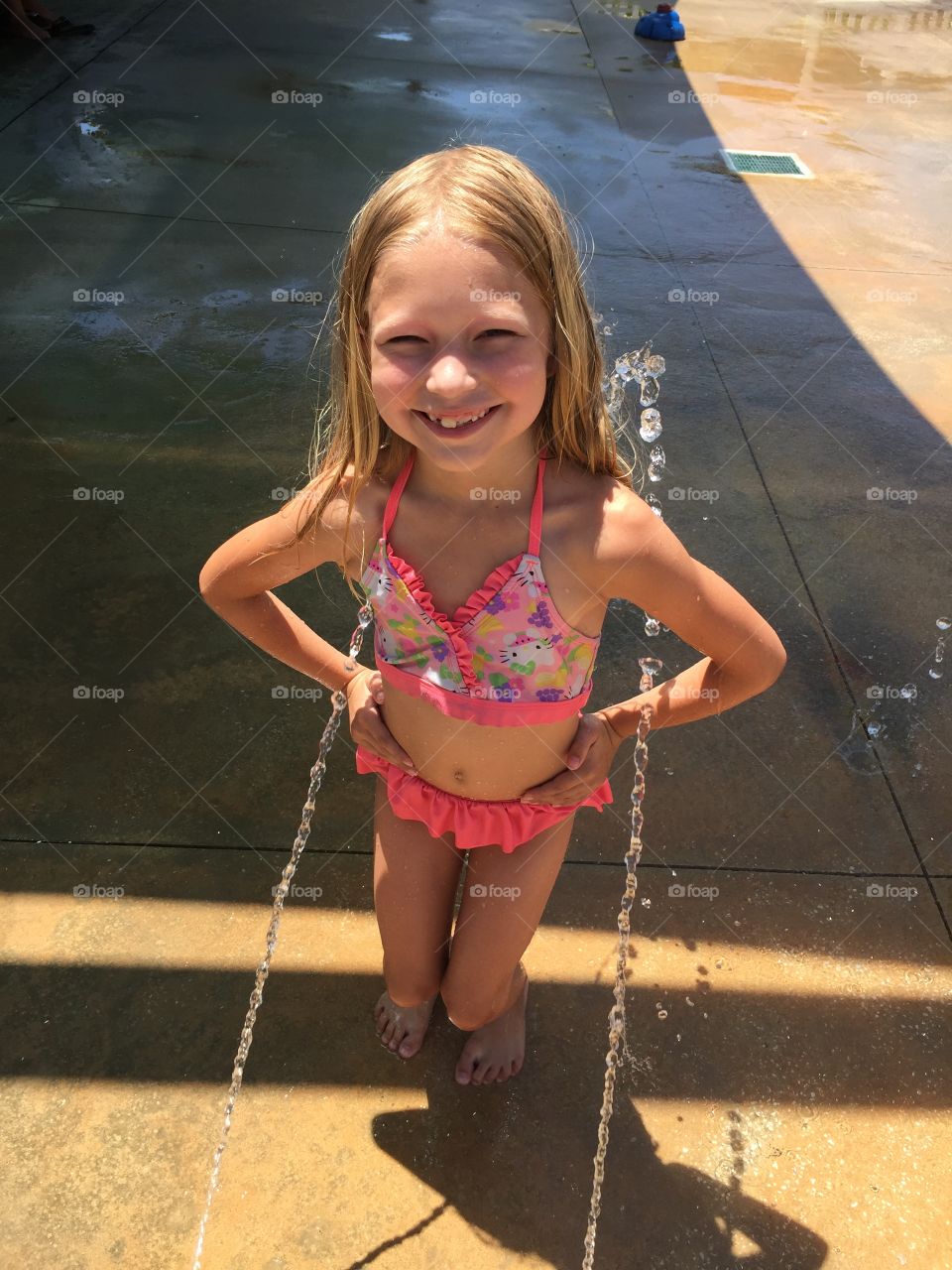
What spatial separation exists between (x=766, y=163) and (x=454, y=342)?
5.94m

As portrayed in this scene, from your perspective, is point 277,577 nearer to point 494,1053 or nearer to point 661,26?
point 494,1053

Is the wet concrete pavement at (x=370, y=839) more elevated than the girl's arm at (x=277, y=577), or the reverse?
the girl's arm at (x=277, y=577)

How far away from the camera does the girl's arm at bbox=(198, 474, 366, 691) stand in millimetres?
1865

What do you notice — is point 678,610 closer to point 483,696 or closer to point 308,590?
point 483,696

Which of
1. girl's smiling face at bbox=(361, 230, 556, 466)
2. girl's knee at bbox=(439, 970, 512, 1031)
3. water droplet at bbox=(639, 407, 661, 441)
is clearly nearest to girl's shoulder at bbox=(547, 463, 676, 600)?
girl's smiling face at bbox=(361, 230, 556, 466)

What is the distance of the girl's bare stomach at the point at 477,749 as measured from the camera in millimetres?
1869

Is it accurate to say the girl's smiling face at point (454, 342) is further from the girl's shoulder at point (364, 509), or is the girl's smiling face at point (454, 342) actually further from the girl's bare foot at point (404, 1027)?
the girl's bare foot at point (404, 1027)

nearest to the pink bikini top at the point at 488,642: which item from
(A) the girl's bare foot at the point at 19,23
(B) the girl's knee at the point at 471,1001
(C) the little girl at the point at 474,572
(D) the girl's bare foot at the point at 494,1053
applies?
(C) the little girl at the point at 474,572

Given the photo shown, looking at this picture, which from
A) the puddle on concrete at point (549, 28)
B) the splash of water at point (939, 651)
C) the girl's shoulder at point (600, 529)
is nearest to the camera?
the girl's shoulder at point (600, 529)

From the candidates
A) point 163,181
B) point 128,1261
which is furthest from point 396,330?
point 163,181

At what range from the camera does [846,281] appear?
521cm

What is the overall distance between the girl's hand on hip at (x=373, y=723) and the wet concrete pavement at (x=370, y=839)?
53cm

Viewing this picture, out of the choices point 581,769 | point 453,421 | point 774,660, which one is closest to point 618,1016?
point 581,769

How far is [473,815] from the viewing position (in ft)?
6.34
